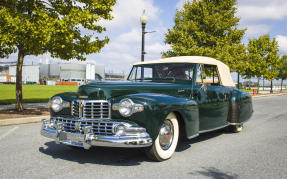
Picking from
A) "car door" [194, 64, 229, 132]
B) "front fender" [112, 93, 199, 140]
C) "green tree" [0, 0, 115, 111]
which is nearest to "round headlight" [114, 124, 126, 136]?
"front fender" [112, 93, 199, 140]

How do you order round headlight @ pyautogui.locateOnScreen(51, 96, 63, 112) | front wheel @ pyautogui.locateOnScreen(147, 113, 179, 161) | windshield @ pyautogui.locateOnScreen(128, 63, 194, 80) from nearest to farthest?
front wheel @ pyautogui.locateOnScreen(147, 113, 179, 161) < round headlight @ pyautogui.locateOnScreen(51, 96, 63, 112) < windshield @ pyautogui.locateOnScreen(128, 63, 194, 80)

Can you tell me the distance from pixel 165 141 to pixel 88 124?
3.97ft

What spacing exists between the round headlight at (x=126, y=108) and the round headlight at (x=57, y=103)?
122 cm

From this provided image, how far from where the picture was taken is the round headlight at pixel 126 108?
367 cm

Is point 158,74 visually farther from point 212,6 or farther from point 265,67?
point 265,67

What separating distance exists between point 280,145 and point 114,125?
3.67 meters

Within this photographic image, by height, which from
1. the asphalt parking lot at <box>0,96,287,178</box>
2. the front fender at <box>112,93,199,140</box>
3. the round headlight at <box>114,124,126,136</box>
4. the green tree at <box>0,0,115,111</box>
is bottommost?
the asphalt parking lot at <box>0,96,287,178</box>

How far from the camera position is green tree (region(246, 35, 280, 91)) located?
106 feet

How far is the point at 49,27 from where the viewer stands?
25.6 feet

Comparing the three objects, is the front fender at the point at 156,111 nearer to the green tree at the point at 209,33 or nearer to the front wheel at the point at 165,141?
the front wheel at the point at 165,141

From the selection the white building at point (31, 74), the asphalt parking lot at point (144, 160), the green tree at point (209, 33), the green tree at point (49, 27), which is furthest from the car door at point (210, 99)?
the white building at point (31, 74)

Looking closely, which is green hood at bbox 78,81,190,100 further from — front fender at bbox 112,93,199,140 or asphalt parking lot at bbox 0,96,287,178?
asphalt parking lot at bbox 0,96,287,178

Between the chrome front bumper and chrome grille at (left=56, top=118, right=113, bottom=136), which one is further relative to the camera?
chrome grille at (left=56, top=118, right=113, bottom=136)

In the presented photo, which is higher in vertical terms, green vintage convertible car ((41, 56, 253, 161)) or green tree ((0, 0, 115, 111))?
green tree ((0, 0, 115, 111))
